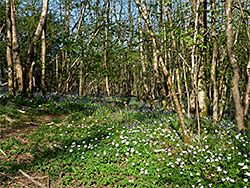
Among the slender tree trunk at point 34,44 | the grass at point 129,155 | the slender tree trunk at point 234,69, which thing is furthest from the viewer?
the slender tree trunk at point 34,44

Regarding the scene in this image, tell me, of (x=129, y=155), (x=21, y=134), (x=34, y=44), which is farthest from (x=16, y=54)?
(x=129, y=155)

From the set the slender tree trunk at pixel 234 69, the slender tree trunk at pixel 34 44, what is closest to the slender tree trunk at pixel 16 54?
the slender tree trunk at pixel 34 44

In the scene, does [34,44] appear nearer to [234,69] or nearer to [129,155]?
[129,155]

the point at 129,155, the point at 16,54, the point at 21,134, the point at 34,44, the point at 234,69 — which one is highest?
the point at 34,44

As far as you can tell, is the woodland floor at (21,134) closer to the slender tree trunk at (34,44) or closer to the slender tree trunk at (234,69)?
the slender tree trunk at (34,44)

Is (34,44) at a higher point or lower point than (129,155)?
higher

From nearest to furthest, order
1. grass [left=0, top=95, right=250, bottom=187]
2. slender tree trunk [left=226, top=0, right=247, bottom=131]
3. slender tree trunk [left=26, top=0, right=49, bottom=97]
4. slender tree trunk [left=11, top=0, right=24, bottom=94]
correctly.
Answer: grass [left=0, top=95, right=250, bottom=187] → slender tree trunk [left=226, top=0, right=247, bottom=131] → slender tree trunk [left=26, top=0, right=49, bottom=97] → slender tree trunk [left=11, top=0, right=24, bottom=94]

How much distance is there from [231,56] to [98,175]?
16.4ft

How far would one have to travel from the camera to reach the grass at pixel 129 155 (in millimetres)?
4000

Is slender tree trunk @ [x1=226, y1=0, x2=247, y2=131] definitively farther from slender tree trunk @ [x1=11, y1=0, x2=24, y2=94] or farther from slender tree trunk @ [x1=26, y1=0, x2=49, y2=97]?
slender tree trunk @ [x1=11, y1=0, x2=24, y2=94]

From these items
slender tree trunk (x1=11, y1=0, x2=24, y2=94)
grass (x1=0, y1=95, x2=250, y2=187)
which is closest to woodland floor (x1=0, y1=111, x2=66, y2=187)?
grass (x1=0, y1=95, x2=250, y2=187)

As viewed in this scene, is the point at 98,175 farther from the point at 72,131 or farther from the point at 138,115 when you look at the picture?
the point at 138,115

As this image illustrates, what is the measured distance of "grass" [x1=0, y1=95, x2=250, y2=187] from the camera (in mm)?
4000

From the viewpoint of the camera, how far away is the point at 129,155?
191 inches
